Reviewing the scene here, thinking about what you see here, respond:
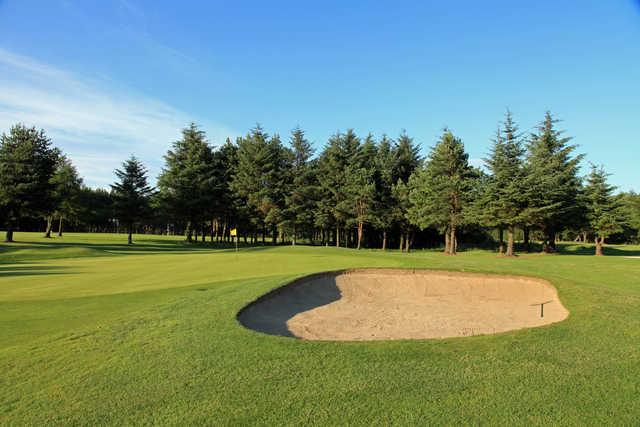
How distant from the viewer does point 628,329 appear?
7488mm

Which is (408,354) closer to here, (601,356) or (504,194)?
(601,356)

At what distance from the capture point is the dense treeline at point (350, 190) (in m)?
36.5

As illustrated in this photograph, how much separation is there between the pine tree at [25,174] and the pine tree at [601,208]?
56.9 meters

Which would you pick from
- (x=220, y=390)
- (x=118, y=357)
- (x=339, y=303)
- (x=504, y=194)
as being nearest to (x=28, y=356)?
(x=118, y=357)

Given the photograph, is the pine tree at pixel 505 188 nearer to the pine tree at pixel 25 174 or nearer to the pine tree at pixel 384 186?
the pine tree at pixel 384 186

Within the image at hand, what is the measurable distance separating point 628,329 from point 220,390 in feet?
25.7

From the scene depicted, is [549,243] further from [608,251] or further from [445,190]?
[445,190]

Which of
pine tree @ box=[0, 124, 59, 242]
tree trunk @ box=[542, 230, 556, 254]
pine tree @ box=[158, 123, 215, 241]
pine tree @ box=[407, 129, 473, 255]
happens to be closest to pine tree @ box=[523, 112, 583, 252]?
tree trunk @ box=[542, 230, 556, 254]

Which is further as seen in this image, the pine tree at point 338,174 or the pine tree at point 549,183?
the pine tree at point 338,174

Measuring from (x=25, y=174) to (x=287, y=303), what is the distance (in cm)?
4099

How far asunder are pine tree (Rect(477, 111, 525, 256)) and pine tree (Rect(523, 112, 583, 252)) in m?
0.80

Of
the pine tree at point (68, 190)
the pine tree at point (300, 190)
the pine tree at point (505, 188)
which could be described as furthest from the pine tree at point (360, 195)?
the pine tree at point (68, 190)

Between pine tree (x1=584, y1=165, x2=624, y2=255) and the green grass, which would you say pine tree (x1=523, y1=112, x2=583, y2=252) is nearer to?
pine tree (x1=584, y1=165, x2=624, y2=255)

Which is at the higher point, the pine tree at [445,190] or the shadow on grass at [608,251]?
the pine tree at [445,190]
